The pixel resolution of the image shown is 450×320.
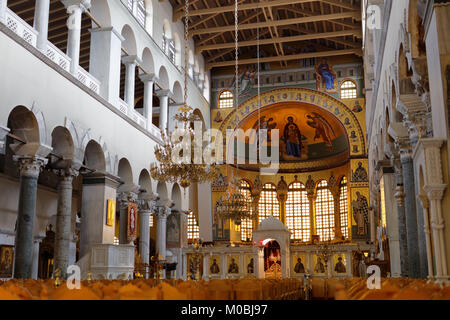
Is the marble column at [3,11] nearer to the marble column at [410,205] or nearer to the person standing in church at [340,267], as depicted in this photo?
the marble column at [410,205]

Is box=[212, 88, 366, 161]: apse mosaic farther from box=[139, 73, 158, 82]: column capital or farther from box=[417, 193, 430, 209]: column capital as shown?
box=[417, 193, 430, 209]: column capital

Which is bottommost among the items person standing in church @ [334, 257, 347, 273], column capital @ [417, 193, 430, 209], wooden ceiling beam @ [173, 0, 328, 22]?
person standing in church @ [334, 257, 347, 273]

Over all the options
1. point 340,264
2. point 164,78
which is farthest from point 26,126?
point 340,264

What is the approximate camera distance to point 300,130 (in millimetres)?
26516

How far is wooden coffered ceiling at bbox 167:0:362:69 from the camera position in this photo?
20844 millimetres

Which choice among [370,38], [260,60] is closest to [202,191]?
[260,60]

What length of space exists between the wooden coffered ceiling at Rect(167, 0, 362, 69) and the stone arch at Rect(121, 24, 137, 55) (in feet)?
13.1

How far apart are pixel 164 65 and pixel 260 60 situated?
236 inches

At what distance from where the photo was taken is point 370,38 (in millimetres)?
18266

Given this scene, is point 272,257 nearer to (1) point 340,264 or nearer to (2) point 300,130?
(1) point 340,264

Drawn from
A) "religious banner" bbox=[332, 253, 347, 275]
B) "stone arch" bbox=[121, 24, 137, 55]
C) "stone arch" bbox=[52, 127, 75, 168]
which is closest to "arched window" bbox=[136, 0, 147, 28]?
"stone arch" bbox=[121, 24, 137, 55]

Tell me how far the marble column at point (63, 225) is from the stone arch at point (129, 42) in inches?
218
